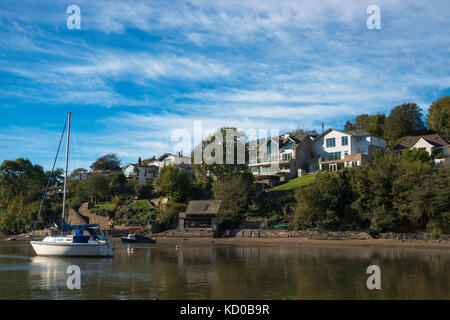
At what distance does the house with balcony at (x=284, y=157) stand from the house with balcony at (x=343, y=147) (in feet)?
11.9

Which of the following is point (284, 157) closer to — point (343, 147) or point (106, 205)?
point (343, 147)

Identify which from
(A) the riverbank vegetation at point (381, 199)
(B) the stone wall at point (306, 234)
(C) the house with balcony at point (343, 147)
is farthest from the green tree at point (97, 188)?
(A) the riverbank vegetation at point (381, 199)

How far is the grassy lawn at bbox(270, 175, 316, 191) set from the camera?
6978 centimetres

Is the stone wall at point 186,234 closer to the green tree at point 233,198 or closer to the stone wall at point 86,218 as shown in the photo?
the green tree at point 233,198

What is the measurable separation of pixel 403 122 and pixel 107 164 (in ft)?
271

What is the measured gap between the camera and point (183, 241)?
58719 millimetres

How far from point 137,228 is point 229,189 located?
59.4ft

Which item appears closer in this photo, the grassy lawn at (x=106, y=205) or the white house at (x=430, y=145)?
the white house at (x=430, y=145)

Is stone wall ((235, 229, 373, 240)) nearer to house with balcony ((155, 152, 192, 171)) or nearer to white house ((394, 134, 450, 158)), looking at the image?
white house ((394, 134, 450, 158))

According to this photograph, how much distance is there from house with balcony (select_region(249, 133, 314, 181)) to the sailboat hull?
4760 centimetres

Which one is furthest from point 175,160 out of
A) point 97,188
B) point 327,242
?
point 327,242

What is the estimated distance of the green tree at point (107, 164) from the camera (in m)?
118

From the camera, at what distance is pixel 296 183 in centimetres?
7194
